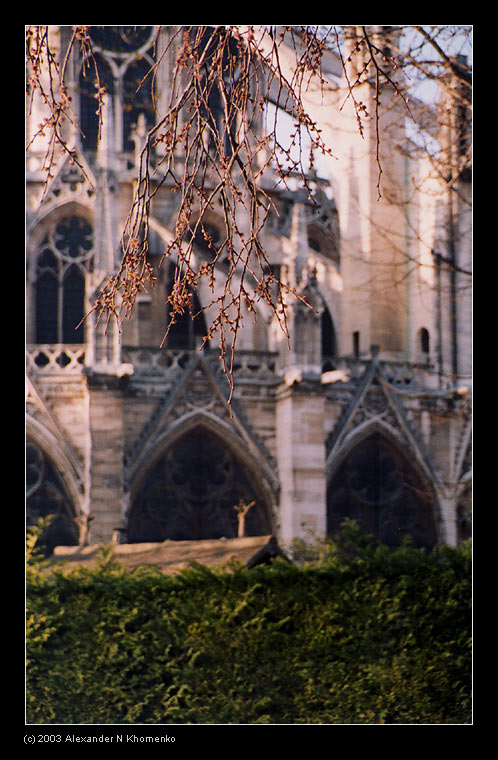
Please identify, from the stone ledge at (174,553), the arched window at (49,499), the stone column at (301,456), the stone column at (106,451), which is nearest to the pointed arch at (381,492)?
the stone column at (301,456)

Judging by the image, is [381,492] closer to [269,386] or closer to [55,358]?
[269,386]

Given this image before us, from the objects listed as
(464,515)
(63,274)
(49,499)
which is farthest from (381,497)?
(63,274)

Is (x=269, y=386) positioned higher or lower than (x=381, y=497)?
higher

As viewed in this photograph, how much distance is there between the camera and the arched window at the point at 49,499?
13.9 meters

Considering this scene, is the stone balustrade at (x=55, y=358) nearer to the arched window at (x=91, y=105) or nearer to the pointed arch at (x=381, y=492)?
the arched window at (x=91, y=105)

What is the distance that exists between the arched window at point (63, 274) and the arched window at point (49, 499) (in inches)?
90.4

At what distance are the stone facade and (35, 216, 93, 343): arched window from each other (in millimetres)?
24

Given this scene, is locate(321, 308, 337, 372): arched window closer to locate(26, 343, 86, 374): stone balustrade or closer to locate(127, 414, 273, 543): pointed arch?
locate(127, 414, 273, 543): pointed arch

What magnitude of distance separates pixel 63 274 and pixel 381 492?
5.83 metres

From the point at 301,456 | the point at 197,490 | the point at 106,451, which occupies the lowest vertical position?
the point at 197,490

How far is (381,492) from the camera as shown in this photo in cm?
1534

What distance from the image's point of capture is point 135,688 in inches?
349

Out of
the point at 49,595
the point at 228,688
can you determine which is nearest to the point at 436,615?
the point at 228,688

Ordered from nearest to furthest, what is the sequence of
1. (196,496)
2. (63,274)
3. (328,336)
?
(196,496) → (63,274) → (328,336)
